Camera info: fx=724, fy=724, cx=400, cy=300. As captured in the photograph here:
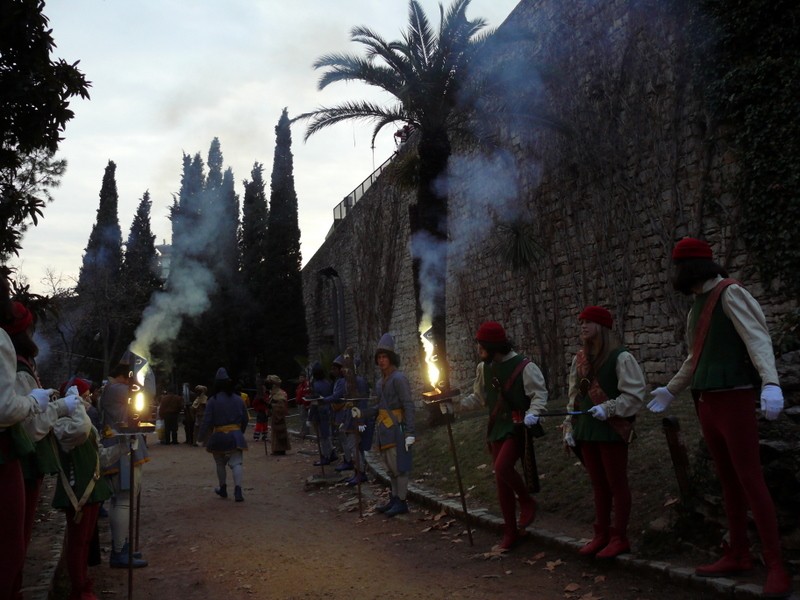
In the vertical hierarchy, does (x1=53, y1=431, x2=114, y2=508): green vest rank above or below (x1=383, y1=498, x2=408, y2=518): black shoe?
above

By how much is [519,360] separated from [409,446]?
7.25 ft

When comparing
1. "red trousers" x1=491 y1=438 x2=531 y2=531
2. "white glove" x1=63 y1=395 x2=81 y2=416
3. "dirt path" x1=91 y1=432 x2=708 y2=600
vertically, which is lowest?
"dirt path" x1=91 y1=432 x2=708 y2=600

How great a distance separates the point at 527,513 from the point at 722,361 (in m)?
2.72

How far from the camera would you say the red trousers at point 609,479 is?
4984 mm

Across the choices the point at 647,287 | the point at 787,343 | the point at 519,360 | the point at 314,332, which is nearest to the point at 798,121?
the point at 647,287

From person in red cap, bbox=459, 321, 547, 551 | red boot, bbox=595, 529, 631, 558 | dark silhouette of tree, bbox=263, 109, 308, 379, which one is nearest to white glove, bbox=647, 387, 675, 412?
red boot, bbox=595, 529, 631, 558

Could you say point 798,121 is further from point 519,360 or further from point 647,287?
point 519,360

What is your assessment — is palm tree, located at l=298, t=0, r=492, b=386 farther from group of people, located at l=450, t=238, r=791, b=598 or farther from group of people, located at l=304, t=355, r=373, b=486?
group of people, located at l=450, t=238, r=791, b=598

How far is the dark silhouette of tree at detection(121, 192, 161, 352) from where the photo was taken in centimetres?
3416

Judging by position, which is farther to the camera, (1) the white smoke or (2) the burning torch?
(1) the white smoke

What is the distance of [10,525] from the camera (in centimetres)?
328

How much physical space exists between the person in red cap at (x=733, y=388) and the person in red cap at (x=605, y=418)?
1.91 feet

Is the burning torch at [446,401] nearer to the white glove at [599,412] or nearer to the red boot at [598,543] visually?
the red boot at [598,543]

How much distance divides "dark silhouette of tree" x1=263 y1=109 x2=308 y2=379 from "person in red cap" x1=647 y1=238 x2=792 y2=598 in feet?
96.4
